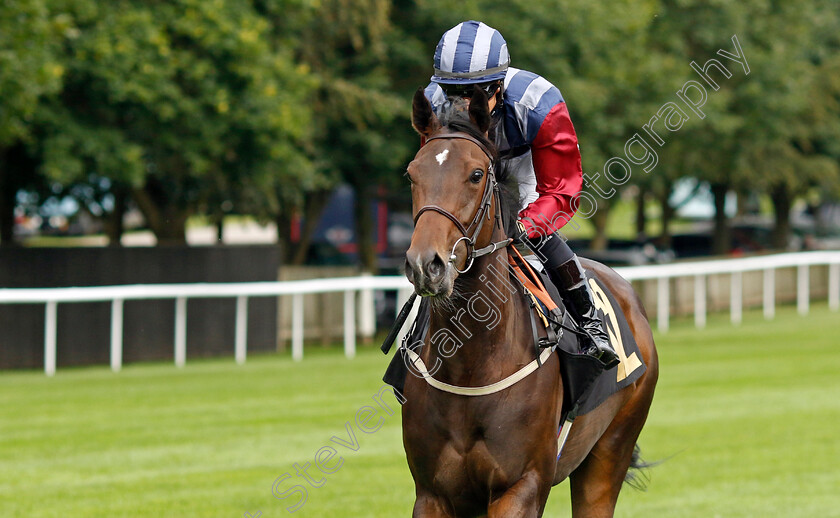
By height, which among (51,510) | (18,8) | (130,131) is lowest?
(51,510)

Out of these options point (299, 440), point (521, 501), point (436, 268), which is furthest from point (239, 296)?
point (436, 268)

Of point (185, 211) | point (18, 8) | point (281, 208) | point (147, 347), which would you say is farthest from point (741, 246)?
point (18, 8)

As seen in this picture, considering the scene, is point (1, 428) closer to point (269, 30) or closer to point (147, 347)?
point (147, 347)

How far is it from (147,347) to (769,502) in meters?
9.33

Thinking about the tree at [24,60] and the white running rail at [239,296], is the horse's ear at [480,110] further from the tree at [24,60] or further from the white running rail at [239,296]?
the tree at [24,60]

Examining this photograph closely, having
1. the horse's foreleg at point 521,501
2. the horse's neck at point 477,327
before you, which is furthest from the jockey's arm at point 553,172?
the horse's foreleg at point 521,501

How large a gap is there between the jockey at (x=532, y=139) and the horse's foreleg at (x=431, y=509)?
908 mm

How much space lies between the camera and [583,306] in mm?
4652

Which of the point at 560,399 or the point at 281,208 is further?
the point at 281,208

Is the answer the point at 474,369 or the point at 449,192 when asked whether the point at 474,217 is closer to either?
the point at 449,192

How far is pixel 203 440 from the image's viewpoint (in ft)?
29.8

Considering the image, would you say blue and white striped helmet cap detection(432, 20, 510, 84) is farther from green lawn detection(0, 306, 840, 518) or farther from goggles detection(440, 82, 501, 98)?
green lawn detection(0, 306, 840, 518)

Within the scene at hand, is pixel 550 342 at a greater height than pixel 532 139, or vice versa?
pixel 532 139

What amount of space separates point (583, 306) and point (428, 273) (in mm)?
1366
